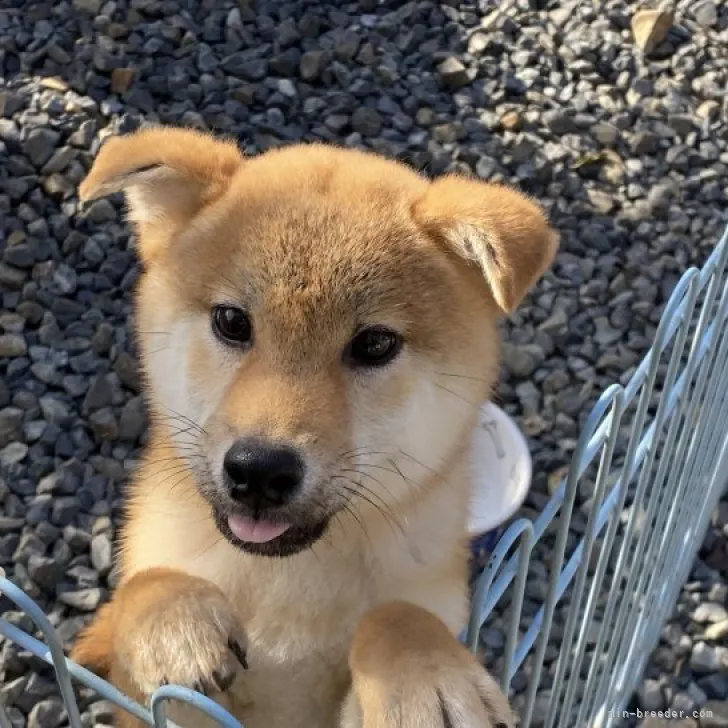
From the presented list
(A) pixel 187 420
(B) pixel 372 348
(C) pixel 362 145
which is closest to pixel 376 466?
(B) pixel 372 348

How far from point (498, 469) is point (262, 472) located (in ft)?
5.27

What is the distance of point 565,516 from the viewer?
130cm

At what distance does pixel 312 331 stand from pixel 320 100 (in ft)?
8.22

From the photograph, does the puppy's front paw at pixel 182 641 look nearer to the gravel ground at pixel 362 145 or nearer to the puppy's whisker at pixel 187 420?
the puppy's whisker at pixel 187 420

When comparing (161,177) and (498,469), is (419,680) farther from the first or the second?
(498,469)

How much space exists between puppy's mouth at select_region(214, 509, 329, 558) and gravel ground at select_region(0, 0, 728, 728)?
3.74ft

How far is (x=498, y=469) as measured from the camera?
2.86 meters

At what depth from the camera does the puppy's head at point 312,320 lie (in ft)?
4.68

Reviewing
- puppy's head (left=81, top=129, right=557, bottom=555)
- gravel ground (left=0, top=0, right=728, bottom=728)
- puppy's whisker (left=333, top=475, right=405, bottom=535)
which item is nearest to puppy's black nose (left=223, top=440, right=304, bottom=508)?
puppy's head (left=81, top=129, right=557, bottom=555)

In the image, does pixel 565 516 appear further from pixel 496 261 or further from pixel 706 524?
pixel 706 524

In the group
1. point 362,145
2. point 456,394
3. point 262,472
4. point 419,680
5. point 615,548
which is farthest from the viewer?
point 362,145

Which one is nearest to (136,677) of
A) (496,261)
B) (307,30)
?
(496,261)

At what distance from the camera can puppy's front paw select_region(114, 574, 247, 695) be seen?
4.12ft

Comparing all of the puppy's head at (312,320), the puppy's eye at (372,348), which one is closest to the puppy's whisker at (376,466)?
the puppy's head at (312,320)
